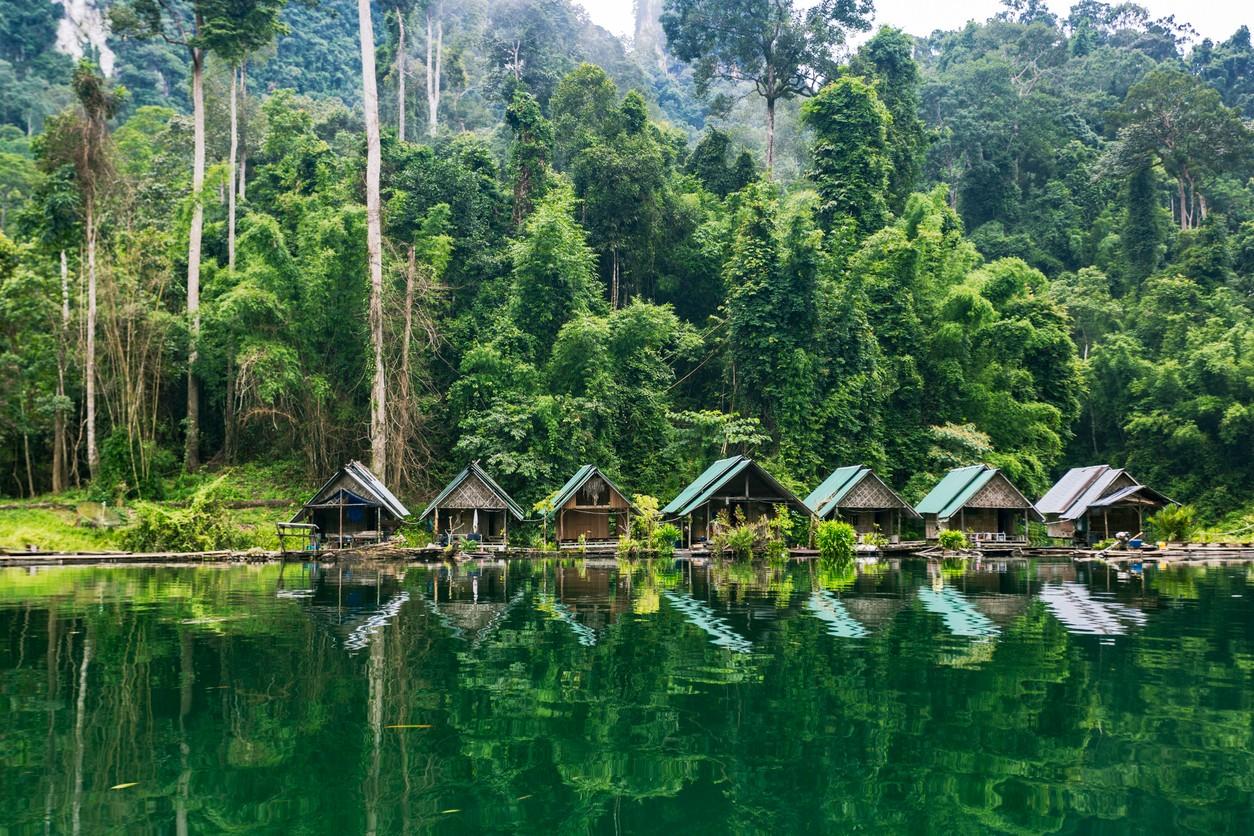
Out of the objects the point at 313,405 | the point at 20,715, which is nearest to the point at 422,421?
the point at 313,405

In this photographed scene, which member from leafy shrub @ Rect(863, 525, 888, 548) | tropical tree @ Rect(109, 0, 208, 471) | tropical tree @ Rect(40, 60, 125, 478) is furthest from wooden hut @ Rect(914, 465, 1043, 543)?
tropical tree @ Rect(40, 60, 125, 478)

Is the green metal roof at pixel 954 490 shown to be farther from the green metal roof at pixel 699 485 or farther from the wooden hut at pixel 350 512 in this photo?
the wooden hut at pixel 350 512

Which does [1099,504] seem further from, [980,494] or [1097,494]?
[980,494]

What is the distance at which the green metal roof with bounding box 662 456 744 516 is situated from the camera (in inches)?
1254

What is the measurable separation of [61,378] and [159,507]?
788 centimetres

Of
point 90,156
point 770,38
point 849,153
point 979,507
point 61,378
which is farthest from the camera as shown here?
point 770,38

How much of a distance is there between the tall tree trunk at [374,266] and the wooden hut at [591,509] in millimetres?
5561

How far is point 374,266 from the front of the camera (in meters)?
32.5

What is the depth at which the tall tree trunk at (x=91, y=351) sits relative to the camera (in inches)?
1244

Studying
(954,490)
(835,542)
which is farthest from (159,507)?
(954,490)

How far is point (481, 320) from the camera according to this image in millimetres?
38875

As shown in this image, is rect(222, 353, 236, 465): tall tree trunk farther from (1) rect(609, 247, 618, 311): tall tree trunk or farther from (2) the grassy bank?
(1) rect(609, 247, 618, 311): tall tree trunk

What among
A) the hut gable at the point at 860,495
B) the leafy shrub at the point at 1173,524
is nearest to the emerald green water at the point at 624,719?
the hut gable at the point at 860,495

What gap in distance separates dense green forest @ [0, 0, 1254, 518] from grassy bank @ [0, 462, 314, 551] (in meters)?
1.06
